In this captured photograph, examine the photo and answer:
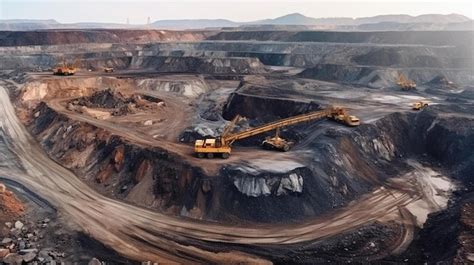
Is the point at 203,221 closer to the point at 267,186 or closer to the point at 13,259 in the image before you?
the point at 267,186

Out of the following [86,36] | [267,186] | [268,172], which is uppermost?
[86,36]

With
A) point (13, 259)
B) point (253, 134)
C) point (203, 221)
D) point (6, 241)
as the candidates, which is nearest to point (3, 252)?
point (13, 259)

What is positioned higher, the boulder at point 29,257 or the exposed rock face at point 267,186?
the exposed rock face at point 267,186

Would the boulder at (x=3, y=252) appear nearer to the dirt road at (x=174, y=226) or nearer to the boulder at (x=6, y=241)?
the boulder at (x=6, y=241)

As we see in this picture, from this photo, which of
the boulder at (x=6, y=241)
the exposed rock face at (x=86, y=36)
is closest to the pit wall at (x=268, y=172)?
the boulder at (x=6, y=241)

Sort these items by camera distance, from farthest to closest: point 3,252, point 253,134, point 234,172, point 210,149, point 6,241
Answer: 1. point 253,134
2. point 210,149
3. point 234,172
4. point 6,241
5. point 3,252

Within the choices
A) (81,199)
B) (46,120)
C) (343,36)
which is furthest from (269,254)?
(343,36)
